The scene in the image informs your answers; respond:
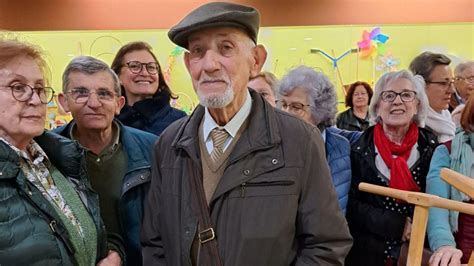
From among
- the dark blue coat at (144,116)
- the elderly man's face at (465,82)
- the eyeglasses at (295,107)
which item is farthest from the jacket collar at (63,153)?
the elderly man's face at (465,82)

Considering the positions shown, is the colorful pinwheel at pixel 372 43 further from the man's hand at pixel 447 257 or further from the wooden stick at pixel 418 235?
the wooden stick at pixel 418 235

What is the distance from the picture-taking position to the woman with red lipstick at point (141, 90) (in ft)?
8.46

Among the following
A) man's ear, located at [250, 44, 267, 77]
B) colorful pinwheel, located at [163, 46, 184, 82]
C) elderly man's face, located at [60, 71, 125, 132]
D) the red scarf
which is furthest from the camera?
colorful pinwheel, located at [163, 46, 184, 82]

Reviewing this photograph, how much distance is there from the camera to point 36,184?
1.51m

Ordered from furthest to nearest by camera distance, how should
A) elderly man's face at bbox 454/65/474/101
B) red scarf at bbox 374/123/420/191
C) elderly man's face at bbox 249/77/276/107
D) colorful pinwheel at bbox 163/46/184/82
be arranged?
1. colorful pinwheel at bbox 163/46/184/82
2. elderly man's face at bbox 454/65/474/101
3. elderly man's face at bbox 249/77/276/107
4. red scarf at bbox 374/123/420/191

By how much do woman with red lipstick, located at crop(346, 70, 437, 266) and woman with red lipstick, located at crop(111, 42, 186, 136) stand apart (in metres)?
0.96

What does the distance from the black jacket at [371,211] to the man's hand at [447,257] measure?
279 mm

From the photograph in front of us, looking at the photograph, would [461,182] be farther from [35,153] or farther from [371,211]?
[35,153]

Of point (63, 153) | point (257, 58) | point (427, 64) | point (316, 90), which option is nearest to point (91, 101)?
point (63, 153)

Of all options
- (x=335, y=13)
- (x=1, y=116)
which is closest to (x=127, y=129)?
(x=1, y=116)

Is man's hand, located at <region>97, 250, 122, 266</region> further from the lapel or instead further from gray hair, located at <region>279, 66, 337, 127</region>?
gray hair, located at <region>279, 66, 337, 127</region>

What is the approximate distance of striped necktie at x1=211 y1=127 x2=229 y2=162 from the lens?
1540mm

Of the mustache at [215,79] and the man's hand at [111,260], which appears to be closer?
the mustache at [215,79]

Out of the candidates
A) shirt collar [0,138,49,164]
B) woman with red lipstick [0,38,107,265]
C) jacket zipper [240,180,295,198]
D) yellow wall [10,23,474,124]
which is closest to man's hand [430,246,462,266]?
jacket zipper [240,180,295,198]
